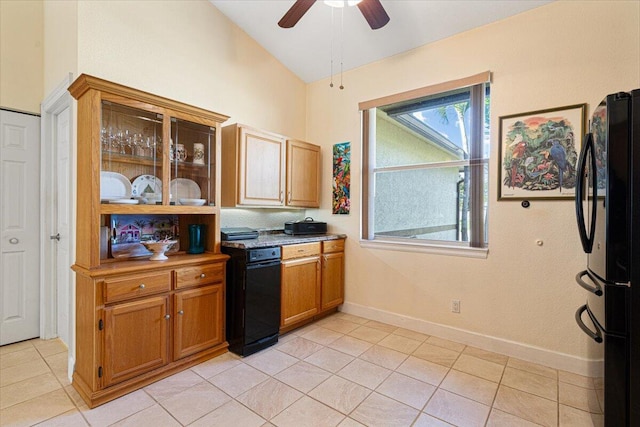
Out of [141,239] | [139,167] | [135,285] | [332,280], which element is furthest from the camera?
[332,280]

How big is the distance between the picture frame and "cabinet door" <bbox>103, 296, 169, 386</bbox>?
2928mm

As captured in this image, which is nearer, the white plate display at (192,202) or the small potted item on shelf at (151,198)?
the small potted item on shelf at (151,198)

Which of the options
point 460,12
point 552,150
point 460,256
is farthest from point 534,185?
point 460,12

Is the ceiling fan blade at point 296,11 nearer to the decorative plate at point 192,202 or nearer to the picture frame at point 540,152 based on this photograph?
the decorative plate at point 192,202

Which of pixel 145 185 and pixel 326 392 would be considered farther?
pixel 145 185

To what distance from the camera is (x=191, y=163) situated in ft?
8.82

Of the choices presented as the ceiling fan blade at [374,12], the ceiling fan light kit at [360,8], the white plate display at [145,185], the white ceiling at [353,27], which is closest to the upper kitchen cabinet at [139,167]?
the white plate display at [145,185]

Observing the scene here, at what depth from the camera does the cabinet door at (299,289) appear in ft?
9.68

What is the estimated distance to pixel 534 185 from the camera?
8.21 ft

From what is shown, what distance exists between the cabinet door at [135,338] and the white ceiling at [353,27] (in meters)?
2.79

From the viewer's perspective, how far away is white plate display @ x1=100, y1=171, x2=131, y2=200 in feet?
7.29

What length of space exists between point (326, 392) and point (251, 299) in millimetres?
948

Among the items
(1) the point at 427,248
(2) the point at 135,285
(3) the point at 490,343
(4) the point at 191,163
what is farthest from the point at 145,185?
(3) the point at 490,343

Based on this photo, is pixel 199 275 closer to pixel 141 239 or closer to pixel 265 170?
pixel 141 239
